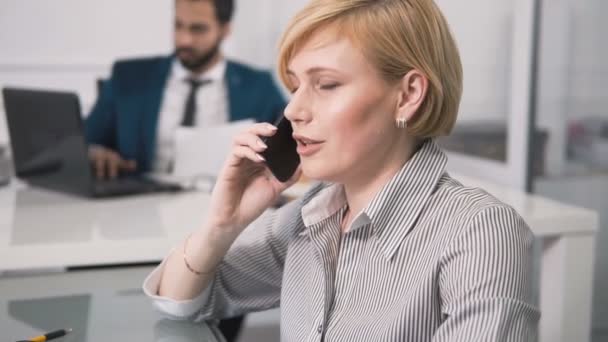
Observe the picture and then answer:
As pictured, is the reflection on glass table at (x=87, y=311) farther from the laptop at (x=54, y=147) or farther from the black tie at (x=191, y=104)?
the black tie at (x=191, y=104)

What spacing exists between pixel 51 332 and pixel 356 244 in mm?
490

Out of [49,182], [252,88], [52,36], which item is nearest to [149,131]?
[252,88]

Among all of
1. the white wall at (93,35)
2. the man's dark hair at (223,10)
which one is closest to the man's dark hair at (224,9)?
the man's dark hair at (223,10)

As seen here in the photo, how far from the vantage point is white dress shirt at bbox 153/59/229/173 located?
9.32ft

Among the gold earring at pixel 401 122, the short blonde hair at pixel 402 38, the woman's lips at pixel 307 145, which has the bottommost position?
the woman's lips at pixel 307 145

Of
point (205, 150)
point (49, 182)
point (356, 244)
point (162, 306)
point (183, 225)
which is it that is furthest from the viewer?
point (205, 150)

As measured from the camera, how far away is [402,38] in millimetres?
954

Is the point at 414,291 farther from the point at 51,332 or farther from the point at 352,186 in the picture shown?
the point at 51,332

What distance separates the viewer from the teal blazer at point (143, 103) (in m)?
2.82

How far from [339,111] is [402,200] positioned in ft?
0.50

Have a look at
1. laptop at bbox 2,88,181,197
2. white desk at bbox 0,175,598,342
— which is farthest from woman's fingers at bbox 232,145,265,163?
laptop at bbox 2,88,181,197

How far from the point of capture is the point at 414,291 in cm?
92

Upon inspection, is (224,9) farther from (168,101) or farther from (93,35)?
(93,35)

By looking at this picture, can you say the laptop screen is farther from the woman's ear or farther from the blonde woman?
the woman's ear
